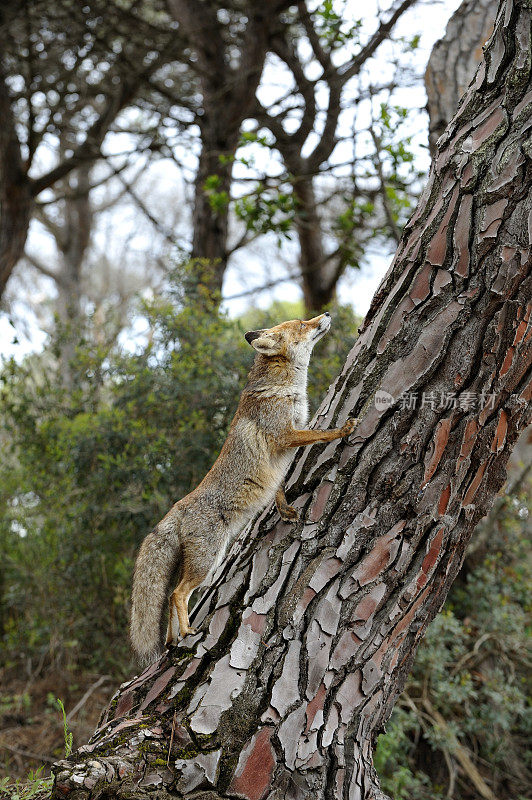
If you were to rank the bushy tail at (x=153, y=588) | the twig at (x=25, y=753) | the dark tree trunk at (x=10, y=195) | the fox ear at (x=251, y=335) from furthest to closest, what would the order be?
the dark tree trunk at (x=10, y=195)
the twig at (x=25, y=753)
the fox ear at (x=251, y=335)
the bushy tail at (x=153, y=588)

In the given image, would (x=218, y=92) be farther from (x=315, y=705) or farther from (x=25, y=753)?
(x=315, y=705)

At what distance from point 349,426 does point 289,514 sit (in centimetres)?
40

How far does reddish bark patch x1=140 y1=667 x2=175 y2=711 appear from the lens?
8.29 ft

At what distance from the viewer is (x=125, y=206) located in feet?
70.0

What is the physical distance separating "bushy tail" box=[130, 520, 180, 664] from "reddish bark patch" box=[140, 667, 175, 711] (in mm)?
497

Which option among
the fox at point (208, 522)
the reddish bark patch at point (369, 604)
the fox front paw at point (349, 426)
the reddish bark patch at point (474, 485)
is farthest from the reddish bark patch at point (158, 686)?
the reddish bark patch at point (474, 485)

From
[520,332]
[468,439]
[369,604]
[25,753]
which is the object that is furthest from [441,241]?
[25,753]

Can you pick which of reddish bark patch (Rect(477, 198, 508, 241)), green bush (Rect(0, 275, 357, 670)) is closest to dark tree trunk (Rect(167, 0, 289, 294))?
green bush (Rect(0, 275, 357, 670))

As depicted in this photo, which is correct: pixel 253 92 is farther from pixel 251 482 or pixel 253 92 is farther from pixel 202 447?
pixel 251 482

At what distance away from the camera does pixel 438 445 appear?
241 cm

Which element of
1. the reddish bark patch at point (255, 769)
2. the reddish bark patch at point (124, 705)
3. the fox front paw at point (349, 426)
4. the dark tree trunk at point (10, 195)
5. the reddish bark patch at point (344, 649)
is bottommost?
the reddish bark patch at point (255, 769)

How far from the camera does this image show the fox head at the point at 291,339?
3.69 m

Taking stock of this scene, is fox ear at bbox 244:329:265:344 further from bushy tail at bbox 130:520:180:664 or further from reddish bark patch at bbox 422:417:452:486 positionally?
reddish bark patch at bbox 422:417:452:486

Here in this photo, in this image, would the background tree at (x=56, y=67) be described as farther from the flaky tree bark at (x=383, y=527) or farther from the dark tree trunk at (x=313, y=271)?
the flaky tree bark at (x=383, y=527)
